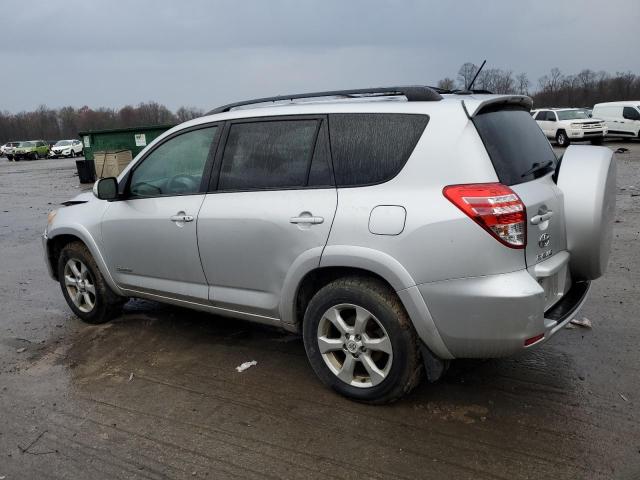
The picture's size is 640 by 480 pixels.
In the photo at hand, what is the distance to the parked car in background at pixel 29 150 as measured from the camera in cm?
4972

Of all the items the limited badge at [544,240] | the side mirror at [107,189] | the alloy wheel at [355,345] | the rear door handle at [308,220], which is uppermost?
the side mirror at [107,189]

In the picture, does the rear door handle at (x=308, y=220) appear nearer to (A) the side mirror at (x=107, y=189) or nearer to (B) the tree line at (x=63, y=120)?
(A) the side mirror at (x=107, y=189)

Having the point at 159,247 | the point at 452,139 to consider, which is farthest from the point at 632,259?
the point at 159,247

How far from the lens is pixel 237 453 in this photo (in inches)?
118

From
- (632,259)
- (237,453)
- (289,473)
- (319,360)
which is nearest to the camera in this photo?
(289,473)

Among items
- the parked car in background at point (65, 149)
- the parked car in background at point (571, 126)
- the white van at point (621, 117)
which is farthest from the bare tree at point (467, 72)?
the parked car in background at point (65, 149)

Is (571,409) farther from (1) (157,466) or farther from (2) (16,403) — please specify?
(2) (16,403)

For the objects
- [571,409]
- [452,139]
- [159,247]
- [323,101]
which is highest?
[323,101]

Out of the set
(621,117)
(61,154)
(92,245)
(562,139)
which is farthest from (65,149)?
(92,245)

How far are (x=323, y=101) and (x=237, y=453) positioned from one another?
88.3 inches

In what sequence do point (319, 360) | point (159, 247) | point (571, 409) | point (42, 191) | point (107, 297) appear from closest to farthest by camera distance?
1. point (571, 409)
2. point (319, 360)
3. point (159, 247)
4. point (107, 297)
5. point (42, 191)

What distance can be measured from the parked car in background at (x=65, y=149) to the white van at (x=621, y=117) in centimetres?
4232

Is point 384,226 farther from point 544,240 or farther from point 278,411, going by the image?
point 278,411

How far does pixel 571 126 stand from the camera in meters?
25.6
